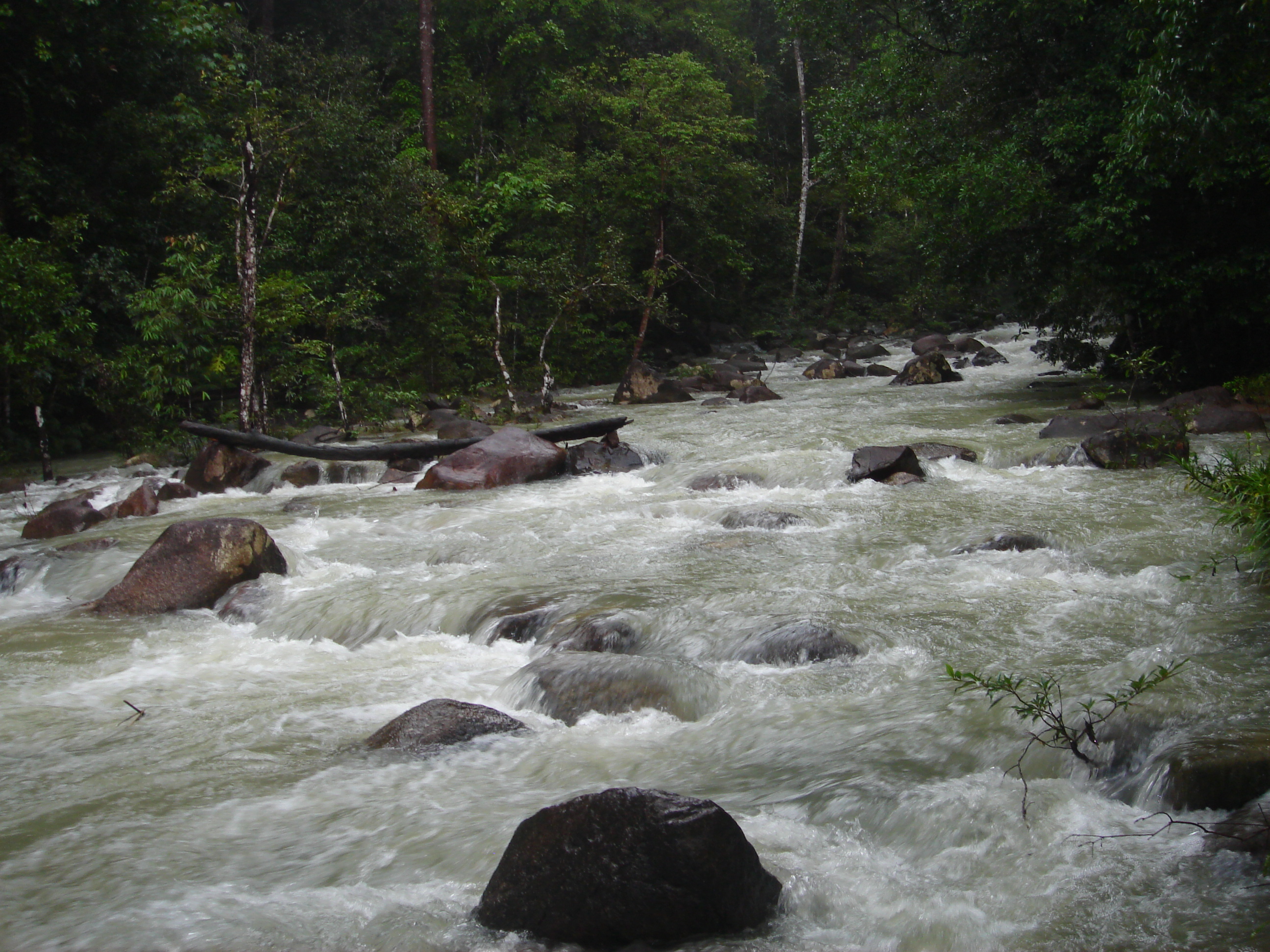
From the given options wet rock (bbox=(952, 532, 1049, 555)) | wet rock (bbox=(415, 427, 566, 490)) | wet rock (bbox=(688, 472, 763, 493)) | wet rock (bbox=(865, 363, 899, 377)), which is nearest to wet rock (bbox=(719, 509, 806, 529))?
wet rock (bbox=(688, 472, 763, 493))

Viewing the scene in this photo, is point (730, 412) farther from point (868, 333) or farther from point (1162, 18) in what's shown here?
point (868, 333)

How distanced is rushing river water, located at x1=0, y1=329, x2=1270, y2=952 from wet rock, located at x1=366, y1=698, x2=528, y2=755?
0.10 m

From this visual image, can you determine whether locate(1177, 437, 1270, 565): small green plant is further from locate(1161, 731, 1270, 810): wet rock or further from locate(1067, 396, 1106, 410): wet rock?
locate(1067, 396, 1106, 410): wet rock

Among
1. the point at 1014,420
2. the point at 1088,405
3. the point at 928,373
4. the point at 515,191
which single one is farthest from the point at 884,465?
the point at 515,191

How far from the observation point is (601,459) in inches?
482

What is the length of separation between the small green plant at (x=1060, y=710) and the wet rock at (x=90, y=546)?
8.14 metres

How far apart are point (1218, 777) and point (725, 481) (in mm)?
7468

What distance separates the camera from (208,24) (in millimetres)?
17312

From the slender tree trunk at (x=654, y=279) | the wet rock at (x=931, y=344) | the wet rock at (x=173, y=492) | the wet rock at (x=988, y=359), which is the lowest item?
the wet rock at (x=173, y=492)

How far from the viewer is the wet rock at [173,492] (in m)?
11.9

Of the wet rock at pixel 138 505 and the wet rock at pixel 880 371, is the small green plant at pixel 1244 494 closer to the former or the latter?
the wet rock at pixel 138 505

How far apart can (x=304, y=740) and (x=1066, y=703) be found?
3908mm

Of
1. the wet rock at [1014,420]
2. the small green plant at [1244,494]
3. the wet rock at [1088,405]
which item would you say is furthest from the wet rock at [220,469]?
the wet rock at [1088,405]

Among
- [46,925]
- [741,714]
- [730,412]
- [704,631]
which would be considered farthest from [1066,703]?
[730,412]
